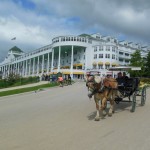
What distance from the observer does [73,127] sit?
29.1ft

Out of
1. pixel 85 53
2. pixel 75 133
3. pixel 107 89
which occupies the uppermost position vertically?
pixel 85 53

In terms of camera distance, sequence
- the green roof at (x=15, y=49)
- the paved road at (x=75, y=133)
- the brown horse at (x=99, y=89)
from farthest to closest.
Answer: the green roof at (x=15, y=49)
the brown horse at (x=99, y=89)
the paved road at (x=75, y=133)

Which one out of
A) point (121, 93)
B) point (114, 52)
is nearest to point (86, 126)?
point (121, 93)

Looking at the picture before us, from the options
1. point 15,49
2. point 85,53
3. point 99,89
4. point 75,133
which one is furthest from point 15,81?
point 15,49

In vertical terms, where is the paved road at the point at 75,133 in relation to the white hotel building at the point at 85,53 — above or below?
below

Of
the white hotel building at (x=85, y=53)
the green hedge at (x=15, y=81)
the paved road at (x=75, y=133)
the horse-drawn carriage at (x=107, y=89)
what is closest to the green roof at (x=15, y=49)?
the white hotel building at (x=85, y=53)

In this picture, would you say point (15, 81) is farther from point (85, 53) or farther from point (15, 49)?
point (15, 49)

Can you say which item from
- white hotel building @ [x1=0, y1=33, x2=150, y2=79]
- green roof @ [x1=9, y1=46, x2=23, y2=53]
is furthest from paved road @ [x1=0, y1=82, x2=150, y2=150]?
green roof @ [x1=9, y1=46, x2=23, y2=53]

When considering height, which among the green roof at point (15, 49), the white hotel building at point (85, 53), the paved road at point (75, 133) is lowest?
the paved road at point (75, 133)

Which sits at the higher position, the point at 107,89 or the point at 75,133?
the point at 107,89

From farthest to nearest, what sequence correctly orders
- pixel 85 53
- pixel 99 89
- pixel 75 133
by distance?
pixel 85 53
pixel 99 89
pixel 75 133

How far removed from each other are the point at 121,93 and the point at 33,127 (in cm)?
537

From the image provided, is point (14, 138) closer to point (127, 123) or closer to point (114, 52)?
point (127, 123)

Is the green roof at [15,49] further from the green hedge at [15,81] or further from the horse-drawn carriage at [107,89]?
the horse-drawn carriage at [107,89]
